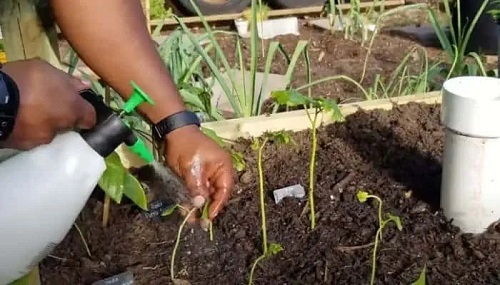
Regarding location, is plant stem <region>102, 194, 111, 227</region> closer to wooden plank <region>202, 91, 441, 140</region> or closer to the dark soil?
the dark soil

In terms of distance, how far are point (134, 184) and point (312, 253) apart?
504 mm

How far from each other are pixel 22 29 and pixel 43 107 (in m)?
0.65

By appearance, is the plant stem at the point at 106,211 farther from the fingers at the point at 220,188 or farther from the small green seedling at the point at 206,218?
the fingers at the point at 220,188

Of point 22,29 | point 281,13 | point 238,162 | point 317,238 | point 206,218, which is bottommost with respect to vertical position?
point 281,13

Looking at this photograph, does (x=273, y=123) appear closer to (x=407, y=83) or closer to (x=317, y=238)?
(x=317, y=238)

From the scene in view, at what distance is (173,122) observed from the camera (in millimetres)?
1677

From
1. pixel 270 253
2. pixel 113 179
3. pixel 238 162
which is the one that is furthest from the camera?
pixel 238 162

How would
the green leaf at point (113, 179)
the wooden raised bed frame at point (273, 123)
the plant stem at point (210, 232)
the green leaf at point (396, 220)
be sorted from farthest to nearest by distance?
the wooden raised bed frame at point (273, 123), the plant stem at point (210, 232), the green leaf at point (396, 220), the green leaf at point (113, 179)

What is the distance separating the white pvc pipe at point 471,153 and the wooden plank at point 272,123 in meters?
0.66

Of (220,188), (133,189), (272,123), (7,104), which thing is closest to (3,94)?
(7,104)

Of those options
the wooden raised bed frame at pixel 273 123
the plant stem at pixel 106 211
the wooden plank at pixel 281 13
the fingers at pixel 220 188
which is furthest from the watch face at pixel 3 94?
the wooden plank at pixel 281 13

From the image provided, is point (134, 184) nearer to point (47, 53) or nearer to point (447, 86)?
point (47, 53)

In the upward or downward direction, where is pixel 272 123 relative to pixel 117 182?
downward

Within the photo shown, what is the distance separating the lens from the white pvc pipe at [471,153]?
1.95 metres
